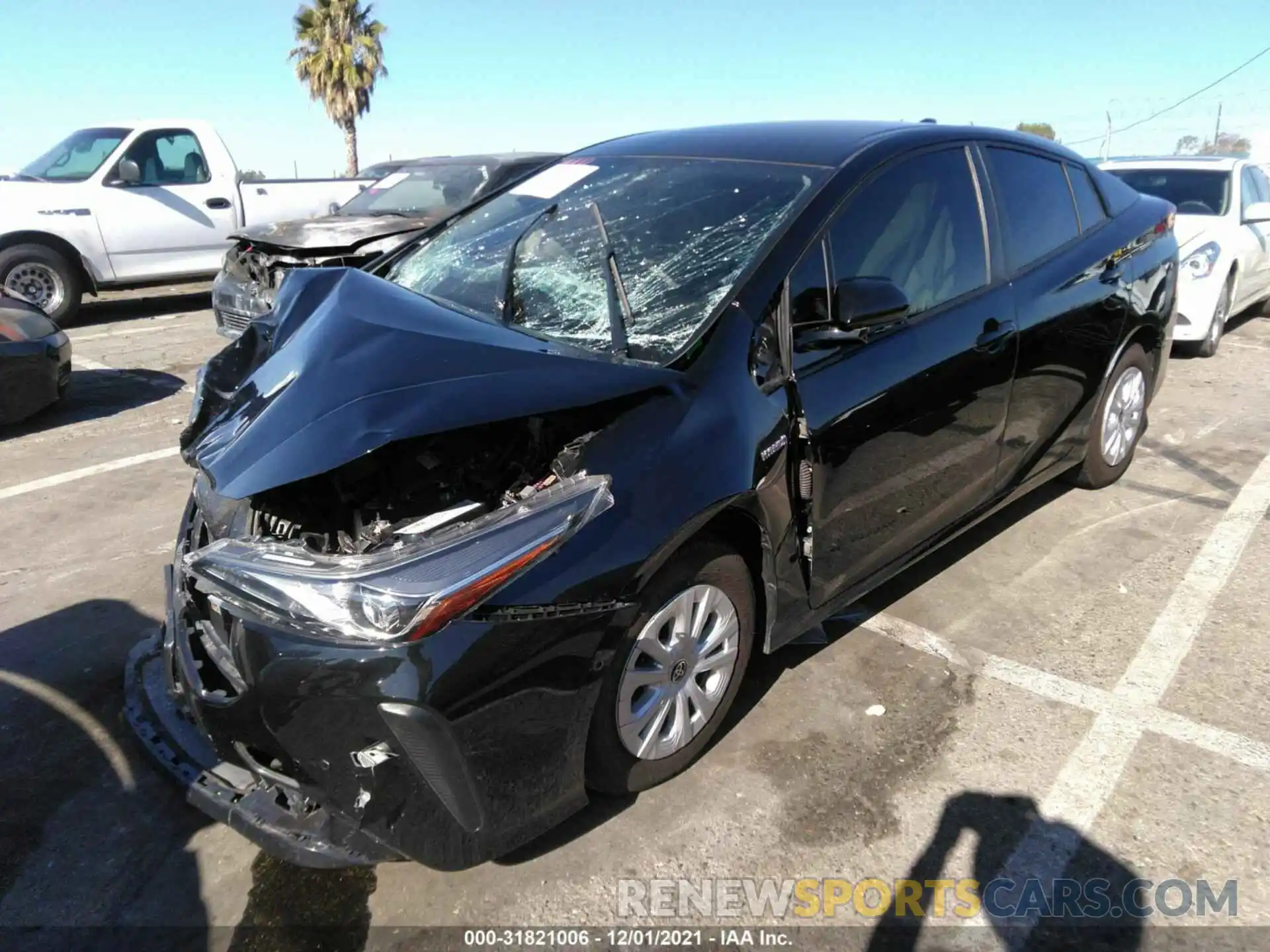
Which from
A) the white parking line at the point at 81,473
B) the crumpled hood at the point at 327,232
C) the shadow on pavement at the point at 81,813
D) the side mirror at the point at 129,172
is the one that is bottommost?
the shadow on pavement at the point at 81,813

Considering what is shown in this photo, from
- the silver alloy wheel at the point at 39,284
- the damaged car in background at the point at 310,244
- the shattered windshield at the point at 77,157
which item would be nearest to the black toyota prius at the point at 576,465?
the damaged car in background at the point at 310,244

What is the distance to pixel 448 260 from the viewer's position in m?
3.29

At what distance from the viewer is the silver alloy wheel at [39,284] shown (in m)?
9.05

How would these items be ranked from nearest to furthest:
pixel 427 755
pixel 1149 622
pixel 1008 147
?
pixel 427 755 → pixel 1149 622 → pixel 1008 147

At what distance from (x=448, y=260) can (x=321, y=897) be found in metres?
2.11

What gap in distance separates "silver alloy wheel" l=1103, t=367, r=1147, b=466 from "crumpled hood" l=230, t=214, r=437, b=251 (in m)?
5.19

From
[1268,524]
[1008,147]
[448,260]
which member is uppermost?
[1008,147]

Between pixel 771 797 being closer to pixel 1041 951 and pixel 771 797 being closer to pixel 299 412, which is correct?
pixel 1041 951

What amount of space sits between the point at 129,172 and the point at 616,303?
892cm

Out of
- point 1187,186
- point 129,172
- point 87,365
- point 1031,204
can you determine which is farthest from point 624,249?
point 129,172

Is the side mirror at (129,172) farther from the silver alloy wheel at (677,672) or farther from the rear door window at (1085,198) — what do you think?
the silver alloy wheel at (677,672)

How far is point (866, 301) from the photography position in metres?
2.68

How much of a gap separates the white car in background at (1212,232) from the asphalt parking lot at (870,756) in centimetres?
340

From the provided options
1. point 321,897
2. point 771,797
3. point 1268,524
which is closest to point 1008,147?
point 1268,524
